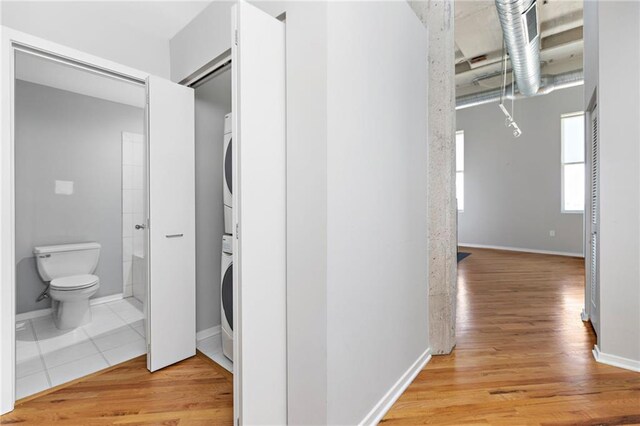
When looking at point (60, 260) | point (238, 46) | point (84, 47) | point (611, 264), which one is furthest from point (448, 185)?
point (60, 260)

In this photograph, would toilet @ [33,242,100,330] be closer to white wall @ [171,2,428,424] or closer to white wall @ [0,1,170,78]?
white wall @ [0,1,170,78]

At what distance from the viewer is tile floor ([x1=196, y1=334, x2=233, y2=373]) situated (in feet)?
7.72

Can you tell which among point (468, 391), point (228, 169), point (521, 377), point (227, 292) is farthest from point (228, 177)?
point (521, 377)

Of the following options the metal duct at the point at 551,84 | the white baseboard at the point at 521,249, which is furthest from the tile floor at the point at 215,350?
the white baseboard at the point at 521,249

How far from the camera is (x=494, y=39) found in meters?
4.78

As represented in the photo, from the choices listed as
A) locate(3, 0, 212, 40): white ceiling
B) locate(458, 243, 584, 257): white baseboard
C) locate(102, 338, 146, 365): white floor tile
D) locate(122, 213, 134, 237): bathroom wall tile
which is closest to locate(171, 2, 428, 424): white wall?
locate(3, 0, 212, 40): white ceiling

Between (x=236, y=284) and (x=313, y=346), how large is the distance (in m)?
0.45

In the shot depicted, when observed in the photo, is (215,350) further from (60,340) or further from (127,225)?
(127,225)

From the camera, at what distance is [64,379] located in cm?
213

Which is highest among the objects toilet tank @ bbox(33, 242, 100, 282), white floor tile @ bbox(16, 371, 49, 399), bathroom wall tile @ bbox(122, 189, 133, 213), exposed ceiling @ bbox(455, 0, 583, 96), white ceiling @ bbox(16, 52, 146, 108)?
exposed ceiling @ bbox(455, 0, 583, 96)

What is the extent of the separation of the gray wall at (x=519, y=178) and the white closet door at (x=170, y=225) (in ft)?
23.5

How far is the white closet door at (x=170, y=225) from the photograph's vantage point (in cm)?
223

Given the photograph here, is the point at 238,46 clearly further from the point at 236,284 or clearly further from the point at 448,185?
the point at 448,185

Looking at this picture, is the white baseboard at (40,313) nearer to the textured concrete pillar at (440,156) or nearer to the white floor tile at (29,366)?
A: the white floor tile at (29,366)
